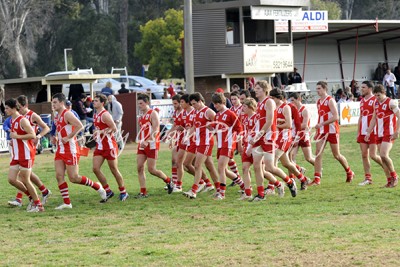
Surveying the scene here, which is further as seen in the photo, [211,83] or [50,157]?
[211,83]

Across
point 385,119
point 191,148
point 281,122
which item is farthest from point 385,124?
point 191,148

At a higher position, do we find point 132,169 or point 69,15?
point 69,15

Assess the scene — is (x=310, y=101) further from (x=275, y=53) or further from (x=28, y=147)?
(x=28, y=147)

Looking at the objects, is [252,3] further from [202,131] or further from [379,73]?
[202,131]

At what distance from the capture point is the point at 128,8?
246 ft

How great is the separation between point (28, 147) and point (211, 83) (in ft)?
91.5

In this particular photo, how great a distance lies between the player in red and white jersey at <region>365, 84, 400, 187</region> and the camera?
55.8 feet

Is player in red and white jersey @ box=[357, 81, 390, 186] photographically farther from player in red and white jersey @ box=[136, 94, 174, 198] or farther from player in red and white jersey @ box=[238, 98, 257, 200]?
player in red and white jersey @ box=[136, 94, 174, 198]

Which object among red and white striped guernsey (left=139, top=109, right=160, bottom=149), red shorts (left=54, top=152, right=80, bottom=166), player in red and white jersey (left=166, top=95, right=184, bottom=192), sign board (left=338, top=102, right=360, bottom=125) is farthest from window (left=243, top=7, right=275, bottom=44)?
red shorts (left=54, top=152, right=80, bottom=166)

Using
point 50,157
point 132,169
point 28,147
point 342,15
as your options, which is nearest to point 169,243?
point 28,147

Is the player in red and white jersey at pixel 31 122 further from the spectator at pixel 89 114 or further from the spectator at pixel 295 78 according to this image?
the spectator at pixel 295 78

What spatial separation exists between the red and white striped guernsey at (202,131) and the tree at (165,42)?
49.5 meters

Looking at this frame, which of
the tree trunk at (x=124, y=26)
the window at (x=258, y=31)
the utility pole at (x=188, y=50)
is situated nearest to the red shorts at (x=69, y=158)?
the utility pole at (x=188, y=50)

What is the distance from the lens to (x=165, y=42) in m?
65.8
